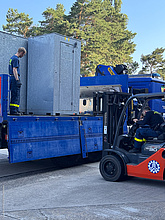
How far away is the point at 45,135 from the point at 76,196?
2.13 meters

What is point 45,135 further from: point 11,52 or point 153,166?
point 153,166

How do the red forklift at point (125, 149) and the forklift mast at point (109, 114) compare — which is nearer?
the red forklift at point (125, 149)

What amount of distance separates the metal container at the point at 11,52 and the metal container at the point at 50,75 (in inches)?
4.9

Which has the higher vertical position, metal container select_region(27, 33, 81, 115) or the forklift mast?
metal container select_region(27, 33, 81, 115)

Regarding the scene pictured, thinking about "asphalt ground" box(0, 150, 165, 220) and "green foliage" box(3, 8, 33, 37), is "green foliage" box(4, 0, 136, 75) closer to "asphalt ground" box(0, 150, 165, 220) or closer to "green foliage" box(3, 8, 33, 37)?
"green foliage" box(3, 8, 33, 37)

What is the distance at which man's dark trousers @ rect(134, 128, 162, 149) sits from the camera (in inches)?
252

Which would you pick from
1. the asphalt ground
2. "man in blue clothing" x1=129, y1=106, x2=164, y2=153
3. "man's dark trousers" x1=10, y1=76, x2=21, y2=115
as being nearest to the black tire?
the asphalt ground

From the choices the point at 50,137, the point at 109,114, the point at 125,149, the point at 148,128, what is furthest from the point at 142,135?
the point at 50,137

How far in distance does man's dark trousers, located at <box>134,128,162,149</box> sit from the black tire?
1.70ft

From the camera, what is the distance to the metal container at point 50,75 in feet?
26.8

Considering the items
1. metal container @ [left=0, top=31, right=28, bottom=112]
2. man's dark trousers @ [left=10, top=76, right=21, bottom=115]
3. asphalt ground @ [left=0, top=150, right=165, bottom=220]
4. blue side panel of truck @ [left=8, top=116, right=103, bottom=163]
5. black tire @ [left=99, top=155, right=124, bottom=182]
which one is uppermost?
metal container @ [left=0, top=31, right=28, bottom=112]

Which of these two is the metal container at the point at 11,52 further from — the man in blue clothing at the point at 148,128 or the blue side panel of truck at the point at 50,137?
the man in blue clothing at the point at 148,128

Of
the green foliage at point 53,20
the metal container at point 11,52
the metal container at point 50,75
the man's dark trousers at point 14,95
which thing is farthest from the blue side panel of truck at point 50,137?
the green foliage at point 53,20

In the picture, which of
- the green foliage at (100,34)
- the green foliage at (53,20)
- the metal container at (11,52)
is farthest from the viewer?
the green foliage at (100,34)
